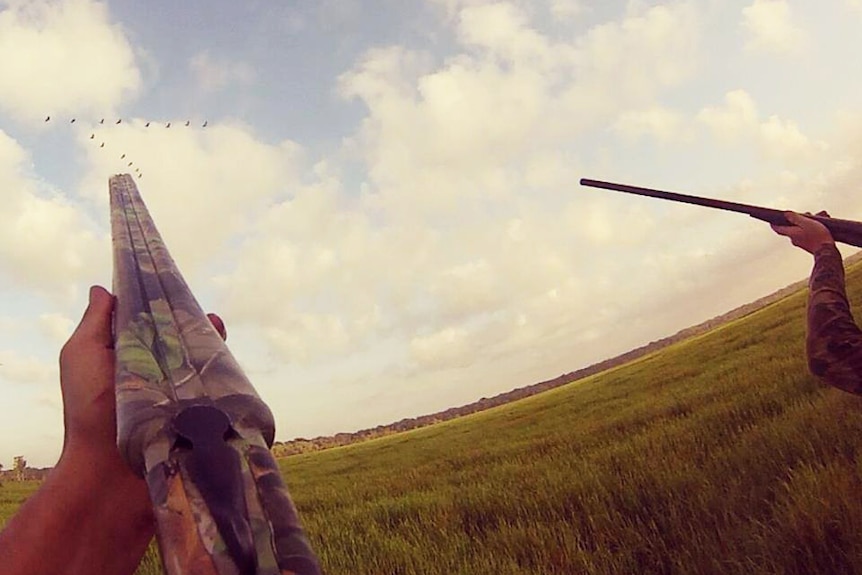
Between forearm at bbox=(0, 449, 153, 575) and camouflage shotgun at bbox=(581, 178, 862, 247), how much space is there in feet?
12.7

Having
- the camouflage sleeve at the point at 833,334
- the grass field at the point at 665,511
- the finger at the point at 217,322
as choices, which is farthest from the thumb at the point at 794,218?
the finger at the point at 217,322

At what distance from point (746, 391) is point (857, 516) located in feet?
21.7

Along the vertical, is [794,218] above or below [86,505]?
above

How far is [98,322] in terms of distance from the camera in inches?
59.5

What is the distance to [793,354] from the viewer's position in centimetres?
1212

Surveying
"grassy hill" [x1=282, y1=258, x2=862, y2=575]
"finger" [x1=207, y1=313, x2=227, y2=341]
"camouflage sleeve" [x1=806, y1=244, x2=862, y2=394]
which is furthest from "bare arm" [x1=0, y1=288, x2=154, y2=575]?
"camouflage sleeve" [x1=806, y1=244, x2=862, y2=394]

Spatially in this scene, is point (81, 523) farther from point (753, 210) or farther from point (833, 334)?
point (753, 210)

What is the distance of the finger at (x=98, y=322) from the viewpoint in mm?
1502

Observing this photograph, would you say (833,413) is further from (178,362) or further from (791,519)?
(178,362)


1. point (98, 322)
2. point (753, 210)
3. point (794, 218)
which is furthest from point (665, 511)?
point (98, 322)

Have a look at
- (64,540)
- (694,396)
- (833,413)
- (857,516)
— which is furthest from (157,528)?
(694,396)

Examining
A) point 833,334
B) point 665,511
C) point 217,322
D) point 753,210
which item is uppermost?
point 753,210

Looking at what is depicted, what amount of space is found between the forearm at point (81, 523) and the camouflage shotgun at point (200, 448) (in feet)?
1.06

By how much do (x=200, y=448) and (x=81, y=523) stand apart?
657mm
